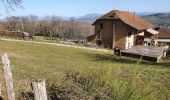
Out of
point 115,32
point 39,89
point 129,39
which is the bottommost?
point 39,89

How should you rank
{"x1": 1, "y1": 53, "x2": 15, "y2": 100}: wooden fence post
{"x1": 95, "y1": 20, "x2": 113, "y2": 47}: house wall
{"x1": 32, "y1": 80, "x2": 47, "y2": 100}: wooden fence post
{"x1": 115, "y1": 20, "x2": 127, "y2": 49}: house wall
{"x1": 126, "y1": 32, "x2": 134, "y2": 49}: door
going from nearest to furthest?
1. {"x1": 32, "y1": 80, "x2": 47, "y2": 100}: wooden fence post
2. {"x1": 1, "y1": 53, "x2": 15, "y2": 100}: wooden fence post
3. {"x1": 115, "y1": 20, "x2": 127, "y2": 49}: house wall
4. {"x1": 126, "y1": 32, "x2": 134, "y2": 49}: door
5. {"x1": 95, "y1": 20, "x2": 113, "y2": 47}: house wall

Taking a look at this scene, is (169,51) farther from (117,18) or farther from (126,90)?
(126,90)

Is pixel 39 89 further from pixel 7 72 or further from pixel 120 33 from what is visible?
pixel 120 33

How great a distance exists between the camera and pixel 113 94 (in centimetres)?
696

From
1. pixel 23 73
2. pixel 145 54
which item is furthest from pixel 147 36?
pixel 23 73

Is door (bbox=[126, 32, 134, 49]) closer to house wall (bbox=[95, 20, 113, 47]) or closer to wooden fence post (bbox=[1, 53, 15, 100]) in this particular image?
house wall (bbox=[95, 20, 113, 47])

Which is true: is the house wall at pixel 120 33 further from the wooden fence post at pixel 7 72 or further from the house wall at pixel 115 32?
the wooden fence post at pixel 7 72

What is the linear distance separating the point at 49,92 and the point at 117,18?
58.2m

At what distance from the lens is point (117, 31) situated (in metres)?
66.8

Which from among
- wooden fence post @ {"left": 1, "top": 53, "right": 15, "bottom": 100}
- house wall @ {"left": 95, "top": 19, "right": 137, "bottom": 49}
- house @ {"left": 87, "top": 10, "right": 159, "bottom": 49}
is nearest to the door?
house @ {"left": 87, "top": 10, "right": 159, "bottom": 49}

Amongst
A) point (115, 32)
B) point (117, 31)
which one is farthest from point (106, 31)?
point (117, 31)

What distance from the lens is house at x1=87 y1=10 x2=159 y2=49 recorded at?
65.7 meters

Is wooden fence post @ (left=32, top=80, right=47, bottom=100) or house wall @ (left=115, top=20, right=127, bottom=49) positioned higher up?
house wall @ (left=115, top=20, right=127, bottom=49)

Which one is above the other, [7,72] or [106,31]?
[106,31]
